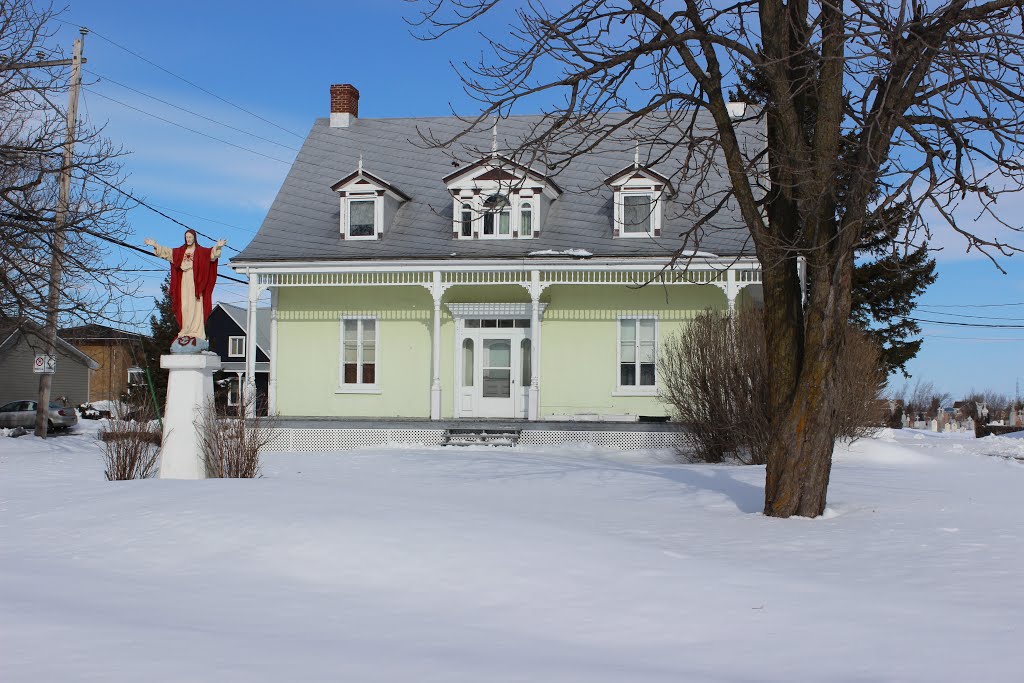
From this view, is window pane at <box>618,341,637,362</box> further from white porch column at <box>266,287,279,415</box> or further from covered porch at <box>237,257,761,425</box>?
white porch column at <box>266,287,279,415</box>

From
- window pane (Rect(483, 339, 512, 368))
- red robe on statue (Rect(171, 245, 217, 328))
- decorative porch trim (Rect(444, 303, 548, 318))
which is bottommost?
window pane (Rect(483, 339, 512, 368))

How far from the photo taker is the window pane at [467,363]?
72.8 feet

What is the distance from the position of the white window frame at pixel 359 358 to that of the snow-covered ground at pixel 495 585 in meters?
11.2

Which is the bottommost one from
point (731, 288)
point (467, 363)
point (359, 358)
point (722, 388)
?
point (722, 388)

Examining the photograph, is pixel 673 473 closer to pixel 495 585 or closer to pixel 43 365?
pixel 495 585

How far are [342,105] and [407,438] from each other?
10905 mm

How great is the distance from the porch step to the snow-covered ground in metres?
8.63

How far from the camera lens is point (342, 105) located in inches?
1041

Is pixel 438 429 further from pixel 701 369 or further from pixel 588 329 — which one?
pixel 701 369

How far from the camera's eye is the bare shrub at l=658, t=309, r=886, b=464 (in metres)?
15.4

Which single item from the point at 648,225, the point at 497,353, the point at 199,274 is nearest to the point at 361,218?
the point at 497,353

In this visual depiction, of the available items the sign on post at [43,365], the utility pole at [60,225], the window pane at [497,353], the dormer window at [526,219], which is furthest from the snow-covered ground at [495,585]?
the sign on post at [43,365]

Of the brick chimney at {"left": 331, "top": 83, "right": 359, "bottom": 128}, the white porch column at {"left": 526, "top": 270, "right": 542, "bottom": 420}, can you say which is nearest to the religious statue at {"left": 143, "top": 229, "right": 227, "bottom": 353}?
the white porch column at {"left": 526, "top": 270, "right": 542, "bottom": 420}

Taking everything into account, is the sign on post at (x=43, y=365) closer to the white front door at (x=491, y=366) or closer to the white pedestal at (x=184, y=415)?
the white front door at (x=491, y=366)
